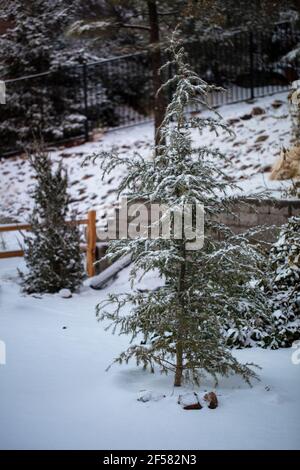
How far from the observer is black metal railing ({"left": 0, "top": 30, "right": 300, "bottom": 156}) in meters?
14.0

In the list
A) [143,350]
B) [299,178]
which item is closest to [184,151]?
[143,350]

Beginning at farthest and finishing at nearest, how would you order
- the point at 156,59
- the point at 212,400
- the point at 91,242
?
the point at 156,59
the point at 91,242
the point at 212,400

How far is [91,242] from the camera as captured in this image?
8828mm

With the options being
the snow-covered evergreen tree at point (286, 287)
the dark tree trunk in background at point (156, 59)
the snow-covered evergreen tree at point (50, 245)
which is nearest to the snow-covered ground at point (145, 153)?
the dark tree trunk in background at point (156, 59)

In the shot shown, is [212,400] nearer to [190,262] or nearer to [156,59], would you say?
[190,262]

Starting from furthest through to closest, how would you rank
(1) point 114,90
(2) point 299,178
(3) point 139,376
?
(1) point 114,90, (2) point 299,178, (3) point 139,376

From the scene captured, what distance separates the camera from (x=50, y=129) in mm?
13984

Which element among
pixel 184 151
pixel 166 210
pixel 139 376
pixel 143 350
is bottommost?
pixel 139 376

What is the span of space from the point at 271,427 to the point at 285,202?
11.8 ft

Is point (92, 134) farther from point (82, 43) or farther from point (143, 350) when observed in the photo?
point (143, 350)

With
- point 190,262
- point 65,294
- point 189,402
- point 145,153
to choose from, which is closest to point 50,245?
point 65,294

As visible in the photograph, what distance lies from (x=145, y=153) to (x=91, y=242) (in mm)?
3791

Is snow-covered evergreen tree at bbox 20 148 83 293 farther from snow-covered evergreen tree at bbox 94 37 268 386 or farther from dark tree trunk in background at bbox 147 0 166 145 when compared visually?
snow-covered evergreen tree at bbox 94 37 268 386
